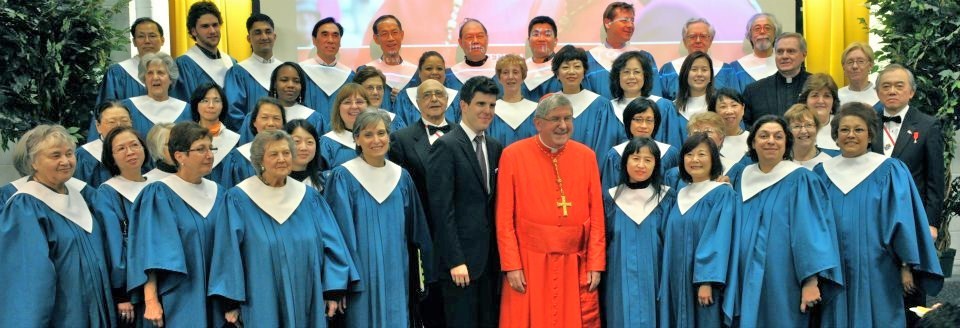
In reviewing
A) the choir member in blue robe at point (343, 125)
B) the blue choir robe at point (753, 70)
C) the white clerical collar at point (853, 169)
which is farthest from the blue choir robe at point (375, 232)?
the blue choir robe at point (753, 70)

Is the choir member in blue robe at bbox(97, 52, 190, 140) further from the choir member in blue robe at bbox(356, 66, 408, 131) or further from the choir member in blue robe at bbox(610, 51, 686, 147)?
the choir member in blue robe at bbox(610, 51, 686, 147)

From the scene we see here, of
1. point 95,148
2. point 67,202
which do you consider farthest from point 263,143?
point 95,148

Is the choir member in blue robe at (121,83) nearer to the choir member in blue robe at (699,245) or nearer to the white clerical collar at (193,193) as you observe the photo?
the white clerical collar at (193,193)

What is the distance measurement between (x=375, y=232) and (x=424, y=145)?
0.66 meters

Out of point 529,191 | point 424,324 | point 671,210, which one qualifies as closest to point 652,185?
point 671,210

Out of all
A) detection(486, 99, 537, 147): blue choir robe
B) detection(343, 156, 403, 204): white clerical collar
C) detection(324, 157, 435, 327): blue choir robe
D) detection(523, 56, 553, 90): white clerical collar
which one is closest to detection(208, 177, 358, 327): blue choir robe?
detection(324, 157, 435, 327): blue choir robe

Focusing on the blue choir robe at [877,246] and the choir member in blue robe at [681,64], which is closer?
the blue choir robe at [877,246]

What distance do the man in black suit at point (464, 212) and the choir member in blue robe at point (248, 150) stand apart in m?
0.88

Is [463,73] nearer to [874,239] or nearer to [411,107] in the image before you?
[411,107]

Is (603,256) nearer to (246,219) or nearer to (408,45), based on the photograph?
(246,219)

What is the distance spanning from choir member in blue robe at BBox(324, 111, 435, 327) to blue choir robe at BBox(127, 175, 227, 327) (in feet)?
2.03

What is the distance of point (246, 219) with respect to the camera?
4660 mm

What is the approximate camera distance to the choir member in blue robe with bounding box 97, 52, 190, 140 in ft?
19.3

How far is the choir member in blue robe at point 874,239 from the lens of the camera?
192 inches
